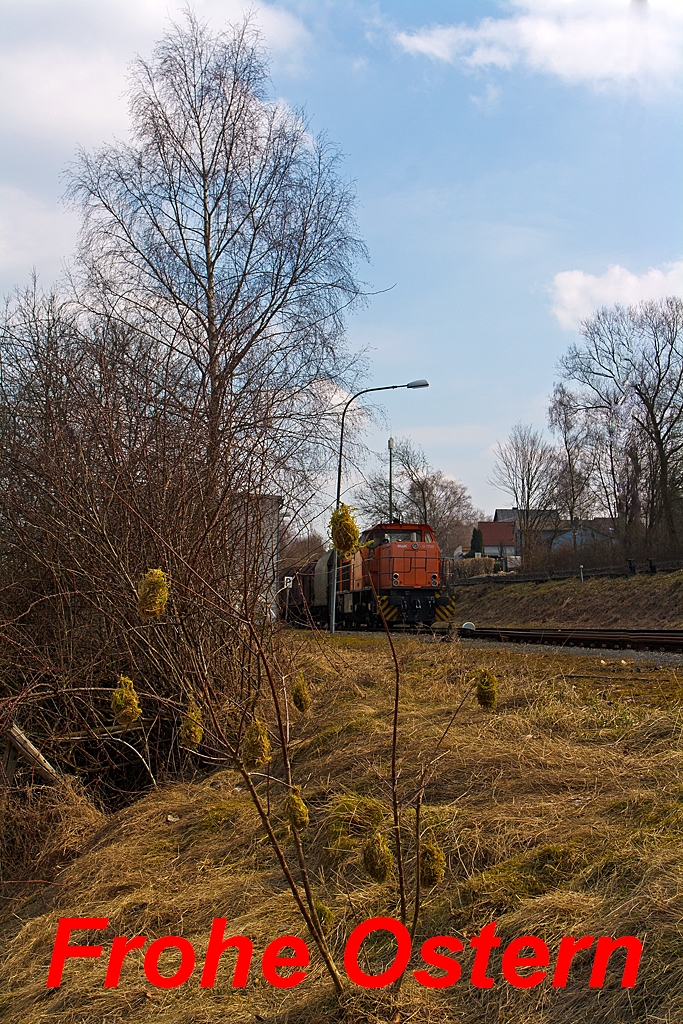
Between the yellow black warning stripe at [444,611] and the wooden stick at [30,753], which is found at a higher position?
the yellow black warning stripe at [444,611]

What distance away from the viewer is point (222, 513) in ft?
21.0

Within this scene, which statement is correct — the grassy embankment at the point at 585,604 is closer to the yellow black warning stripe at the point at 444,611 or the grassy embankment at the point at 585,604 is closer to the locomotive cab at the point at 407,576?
the yellow black warning stripe at the point at 444,611

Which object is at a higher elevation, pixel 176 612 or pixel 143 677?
pixel 176 612

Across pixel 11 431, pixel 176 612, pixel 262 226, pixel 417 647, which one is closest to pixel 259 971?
pixel 176 612

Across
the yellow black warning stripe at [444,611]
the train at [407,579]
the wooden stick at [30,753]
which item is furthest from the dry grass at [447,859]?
the yellow black warning stripe at [444,611]

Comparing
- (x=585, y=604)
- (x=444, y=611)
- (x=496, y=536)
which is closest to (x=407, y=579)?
(x=444, y=611)

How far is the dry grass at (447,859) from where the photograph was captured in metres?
2.75

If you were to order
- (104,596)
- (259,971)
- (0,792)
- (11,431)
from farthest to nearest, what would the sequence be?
1. (11,431)
2. (104,596)
3. (0,792)
4. (259,971)

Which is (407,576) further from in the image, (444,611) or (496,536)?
(496,536)

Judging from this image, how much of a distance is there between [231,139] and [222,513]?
526 inches

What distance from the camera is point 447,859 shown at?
356cm

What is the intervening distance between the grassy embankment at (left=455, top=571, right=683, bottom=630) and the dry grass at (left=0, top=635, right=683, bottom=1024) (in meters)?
13.7

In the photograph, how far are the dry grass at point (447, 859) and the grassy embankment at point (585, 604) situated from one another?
13.7 metres

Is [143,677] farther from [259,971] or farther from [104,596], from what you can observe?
[259,971]
